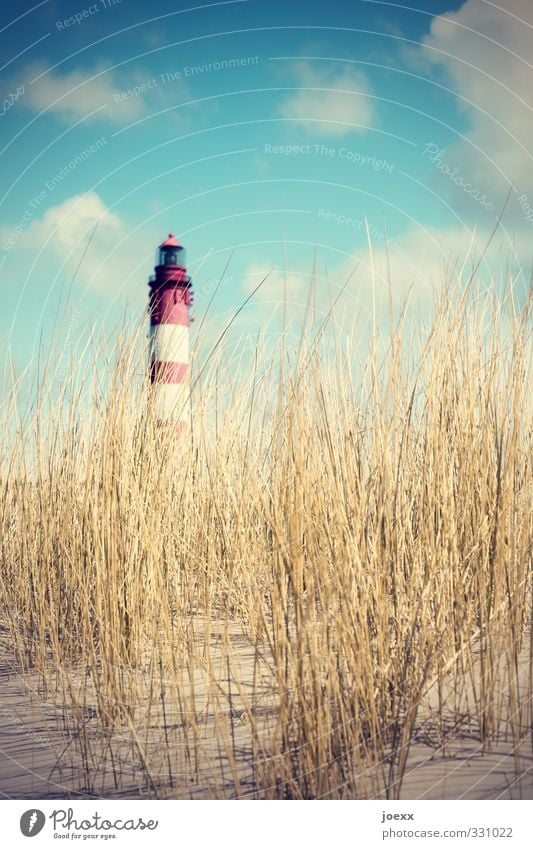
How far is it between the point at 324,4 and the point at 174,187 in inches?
24.5

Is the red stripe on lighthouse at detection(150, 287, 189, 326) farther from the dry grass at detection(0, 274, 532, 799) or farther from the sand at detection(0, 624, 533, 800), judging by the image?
the sand at detection(0, 624, 533, 800)

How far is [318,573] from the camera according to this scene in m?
1.08

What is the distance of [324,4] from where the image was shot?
142 cm
